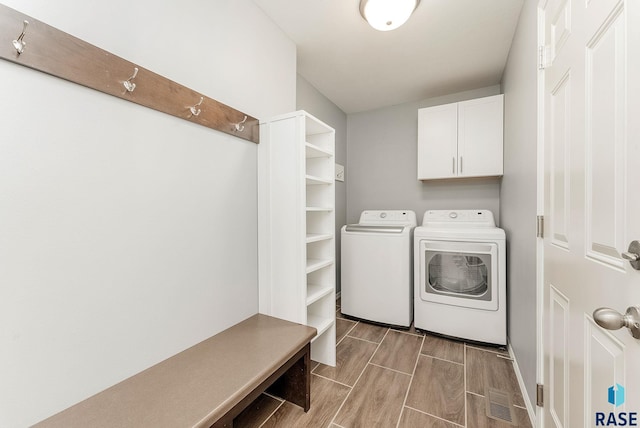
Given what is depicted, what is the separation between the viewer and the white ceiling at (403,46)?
1.78 m

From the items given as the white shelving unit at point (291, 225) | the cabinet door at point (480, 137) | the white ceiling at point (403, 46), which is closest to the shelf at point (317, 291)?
the white shelving unit at point (291, 225)

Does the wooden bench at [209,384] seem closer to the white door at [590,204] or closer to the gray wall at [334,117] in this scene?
the white door at [590,204]

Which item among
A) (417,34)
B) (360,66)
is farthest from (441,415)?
(360,66)

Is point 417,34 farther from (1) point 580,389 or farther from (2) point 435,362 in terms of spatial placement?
(2) point 435,362

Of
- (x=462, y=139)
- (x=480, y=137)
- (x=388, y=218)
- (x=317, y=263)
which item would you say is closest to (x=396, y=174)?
(x=388, y=218)

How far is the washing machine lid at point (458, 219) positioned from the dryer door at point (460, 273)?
1.36 ft

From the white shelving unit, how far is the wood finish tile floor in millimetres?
284

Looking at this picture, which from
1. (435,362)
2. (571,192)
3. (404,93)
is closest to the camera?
(571,192)

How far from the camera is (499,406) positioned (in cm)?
154

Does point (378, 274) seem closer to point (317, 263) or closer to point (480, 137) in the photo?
point (317, 263)

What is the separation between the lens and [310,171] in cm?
211

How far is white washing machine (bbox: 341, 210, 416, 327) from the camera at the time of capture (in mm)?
2533

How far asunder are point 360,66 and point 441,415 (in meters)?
2.76

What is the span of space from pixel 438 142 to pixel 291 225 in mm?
2004
